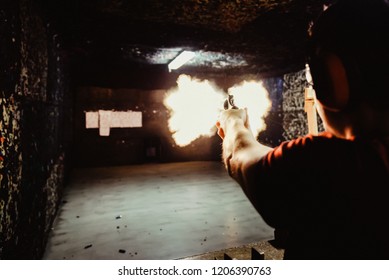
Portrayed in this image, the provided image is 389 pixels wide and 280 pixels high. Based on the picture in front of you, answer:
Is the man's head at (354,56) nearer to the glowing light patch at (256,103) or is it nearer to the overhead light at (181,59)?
the overhead light at (181,59)

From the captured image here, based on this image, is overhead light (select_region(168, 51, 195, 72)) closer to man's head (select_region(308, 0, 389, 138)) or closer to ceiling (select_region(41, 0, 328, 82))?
ceiling (select_region(41, 0, 328, 82))

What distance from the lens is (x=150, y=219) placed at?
4.98m

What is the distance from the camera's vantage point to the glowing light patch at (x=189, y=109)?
34.6ft

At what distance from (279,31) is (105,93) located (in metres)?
→ 7.15

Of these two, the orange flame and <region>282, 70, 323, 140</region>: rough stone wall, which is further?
the orange flame

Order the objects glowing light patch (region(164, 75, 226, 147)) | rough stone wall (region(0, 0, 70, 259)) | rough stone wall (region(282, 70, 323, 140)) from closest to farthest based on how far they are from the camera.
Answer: rough stone wall (region(0, 0, 70, 259)) < rough stone wall (region(282, 70, 323, 140)) < glowing light patch (region(164, 75, 226, 147))

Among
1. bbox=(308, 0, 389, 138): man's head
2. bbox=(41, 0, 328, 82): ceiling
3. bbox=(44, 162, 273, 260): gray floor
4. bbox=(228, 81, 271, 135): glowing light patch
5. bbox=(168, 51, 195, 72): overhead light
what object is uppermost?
bbox=(168, 51, 195, 72): overhead light

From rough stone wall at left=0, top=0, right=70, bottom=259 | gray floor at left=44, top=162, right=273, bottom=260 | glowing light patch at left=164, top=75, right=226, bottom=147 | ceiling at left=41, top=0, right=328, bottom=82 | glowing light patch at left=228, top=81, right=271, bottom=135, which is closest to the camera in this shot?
rough stone wall at left=0, top=0, right=70, bottom=259

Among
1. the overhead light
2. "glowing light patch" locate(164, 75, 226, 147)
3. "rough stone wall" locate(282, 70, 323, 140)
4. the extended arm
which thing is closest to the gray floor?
the extended arm

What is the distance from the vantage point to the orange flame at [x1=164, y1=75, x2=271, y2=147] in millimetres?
10259

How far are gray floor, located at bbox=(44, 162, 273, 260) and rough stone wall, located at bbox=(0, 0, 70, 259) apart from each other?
76 centimetres

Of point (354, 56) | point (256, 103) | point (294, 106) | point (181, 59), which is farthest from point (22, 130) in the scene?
point (256, 103)

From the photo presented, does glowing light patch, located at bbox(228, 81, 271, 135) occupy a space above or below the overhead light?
below

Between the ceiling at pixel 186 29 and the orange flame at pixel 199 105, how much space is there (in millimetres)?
1859
